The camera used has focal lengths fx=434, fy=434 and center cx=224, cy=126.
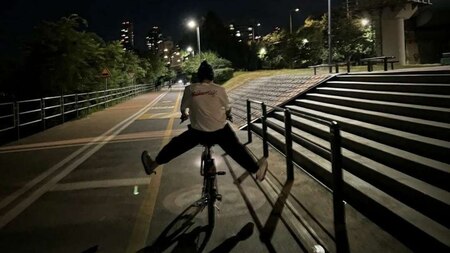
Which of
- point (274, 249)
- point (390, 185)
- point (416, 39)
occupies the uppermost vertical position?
point (416, 39)

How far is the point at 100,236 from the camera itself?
5.03 metres

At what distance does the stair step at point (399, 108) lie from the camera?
7.12 m

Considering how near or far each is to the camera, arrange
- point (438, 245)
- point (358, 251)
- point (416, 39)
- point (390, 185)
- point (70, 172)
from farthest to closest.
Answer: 1. point (416, 39)
2. point (70, 172)
3. point (390, 185)
4. point (358, 251)
5. point (438, 245)

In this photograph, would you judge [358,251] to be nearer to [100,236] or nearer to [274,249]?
[274,249]

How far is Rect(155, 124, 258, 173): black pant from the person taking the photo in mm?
5453

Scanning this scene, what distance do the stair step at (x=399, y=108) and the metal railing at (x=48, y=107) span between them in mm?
9755

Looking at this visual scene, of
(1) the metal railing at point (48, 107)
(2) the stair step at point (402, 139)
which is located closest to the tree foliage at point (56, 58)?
(1) the metal railing at point (48, 107)

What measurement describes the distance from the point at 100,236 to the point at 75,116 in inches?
695

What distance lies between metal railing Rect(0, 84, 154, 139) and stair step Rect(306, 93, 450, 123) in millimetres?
9755

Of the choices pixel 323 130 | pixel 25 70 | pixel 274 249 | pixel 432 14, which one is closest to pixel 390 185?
pixel 274 249

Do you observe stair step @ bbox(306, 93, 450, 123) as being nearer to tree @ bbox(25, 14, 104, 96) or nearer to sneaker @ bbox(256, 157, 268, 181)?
sneaker @ bbox(256, 157, 268, 181)

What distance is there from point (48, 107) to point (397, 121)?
44.6ft

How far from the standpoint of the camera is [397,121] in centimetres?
761

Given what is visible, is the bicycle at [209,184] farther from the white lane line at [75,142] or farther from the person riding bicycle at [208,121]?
the white lane line at [75,142]
